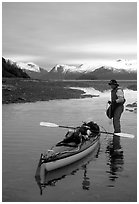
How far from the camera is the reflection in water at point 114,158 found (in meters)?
11.7

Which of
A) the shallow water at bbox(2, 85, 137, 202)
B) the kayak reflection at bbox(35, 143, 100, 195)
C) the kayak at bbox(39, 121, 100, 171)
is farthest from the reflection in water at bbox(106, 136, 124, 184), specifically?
the kayak reflection at bbox(35, 143, 100, 195)

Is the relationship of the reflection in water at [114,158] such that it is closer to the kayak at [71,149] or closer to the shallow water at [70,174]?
the shallow water at [70,174]

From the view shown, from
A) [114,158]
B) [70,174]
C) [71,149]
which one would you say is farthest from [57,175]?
[114,158]

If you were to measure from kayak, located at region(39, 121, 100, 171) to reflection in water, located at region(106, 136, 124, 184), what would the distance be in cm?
90

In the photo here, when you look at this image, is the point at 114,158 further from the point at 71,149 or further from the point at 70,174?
the point at 70,174

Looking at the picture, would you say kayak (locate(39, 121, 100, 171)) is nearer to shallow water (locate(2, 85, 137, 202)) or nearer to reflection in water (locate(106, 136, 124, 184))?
shallow water (locate(2, 85, 137, 202))

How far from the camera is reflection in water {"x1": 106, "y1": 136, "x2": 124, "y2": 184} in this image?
11716mm

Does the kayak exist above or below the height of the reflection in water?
above

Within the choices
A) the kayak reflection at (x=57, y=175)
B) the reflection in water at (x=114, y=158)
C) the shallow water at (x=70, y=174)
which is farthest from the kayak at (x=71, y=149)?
the reflection in water at (x=114, y=158)

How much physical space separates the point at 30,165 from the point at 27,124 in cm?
1026

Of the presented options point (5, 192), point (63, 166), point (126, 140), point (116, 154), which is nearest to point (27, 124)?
point (126, 140)

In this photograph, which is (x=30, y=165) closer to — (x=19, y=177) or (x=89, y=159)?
(x=19, y=177)

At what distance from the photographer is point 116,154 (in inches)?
574

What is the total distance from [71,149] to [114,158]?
2.31 meters
